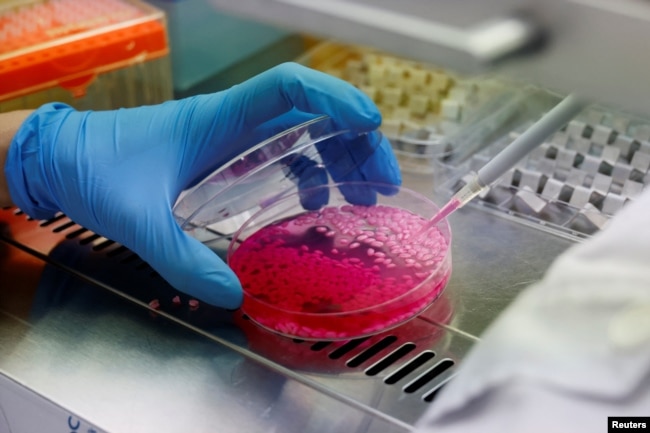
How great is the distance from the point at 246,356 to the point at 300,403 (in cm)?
13

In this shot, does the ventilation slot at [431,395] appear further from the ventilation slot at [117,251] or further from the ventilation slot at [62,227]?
the ventilation slot at [62,227]

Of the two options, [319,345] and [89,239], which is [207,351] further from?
[89,239]

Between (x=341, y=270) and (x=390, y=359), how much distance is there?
166 millimetres

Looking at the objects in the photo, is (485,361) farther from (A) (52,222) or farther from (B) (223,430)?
(A) (52,222)

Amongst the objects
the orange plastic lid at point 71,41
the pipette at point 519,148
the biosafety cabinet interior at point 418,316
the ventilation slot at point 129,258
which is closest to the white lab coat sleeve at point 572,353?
the biosafety cabinet interior at point 418,316

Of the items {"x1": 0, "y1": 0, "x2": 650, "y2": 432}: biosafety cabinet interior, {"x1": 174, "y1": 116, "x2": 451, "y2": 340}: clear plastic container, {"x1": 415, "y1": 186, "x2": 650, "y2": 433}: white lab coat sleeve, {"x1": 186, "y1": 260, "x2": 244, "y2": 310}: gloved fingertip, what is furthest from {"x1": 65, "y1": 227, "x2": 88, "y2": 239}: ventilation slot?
{"x1": 415, "y1": 186, "x2": 650, "y2": 433}: white lab coat sleeve

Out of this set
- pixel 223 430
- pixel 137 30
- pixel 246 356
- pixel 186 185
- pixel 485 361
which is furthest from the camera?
pixel 137 30

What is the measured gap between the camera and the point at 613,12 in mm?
593

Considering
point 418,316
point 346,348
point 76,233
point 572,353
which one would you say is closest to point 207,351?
point 346,348

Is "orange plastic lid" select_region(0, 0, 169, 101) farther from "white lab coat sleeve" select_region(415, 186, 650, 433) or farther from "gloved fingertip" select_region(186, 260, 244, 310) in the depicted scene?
"white lab coat sleeve" select_region(415, 186, 650, 433)

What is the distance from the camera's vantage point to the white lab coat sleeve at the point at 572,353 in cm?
67

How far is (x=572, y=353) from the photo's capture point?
2.28ft

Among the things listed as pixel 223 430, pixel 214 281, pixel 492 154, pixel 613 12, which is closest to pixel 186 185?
pixel 214 281

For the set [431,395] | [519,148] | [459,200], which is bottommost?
[431,395]
